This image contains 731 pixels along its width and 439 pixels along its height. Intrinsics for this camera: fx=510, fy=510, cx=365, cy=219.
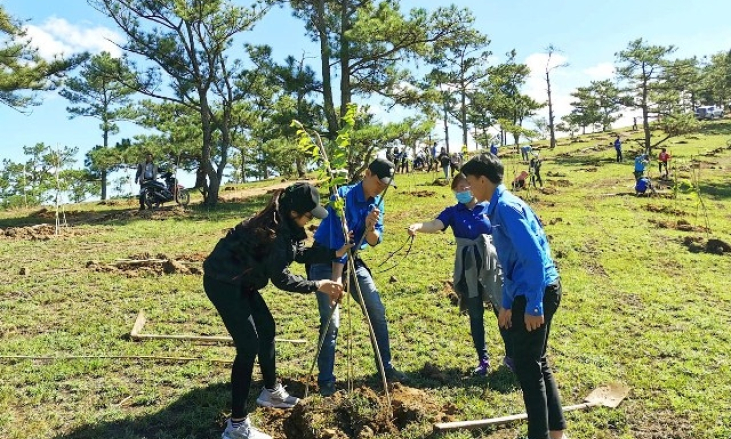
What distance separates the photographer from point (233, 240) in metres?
3.12

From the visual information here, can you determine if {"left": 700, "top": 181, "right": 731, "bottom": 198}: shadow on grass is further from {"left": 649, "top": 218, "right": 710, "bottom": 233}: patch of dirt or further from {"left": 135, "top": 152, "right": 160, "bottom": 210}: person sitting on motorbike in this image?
{"left": 135, "top": 152, "right": 160, "bottom": 210}: person sitting on motorbike

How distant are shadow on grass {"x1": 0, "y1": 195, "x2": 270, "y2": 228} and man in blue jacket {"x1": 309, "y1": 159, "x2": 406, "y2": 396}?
35.6 ft

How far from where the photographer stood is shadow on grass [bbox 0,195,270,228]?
47.1ft

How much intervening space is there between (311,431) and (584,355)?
3008mm

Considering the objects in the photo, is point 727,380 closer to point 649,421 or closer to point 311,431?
point 649,421

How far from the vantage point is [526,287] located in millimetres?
2812

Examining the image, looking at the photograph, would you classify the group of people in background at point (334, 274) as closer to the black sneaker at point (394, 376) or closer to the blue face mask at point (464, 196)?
the black sneaker at point (394, 376)

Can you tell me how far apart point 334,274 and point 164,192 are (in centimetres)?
1389

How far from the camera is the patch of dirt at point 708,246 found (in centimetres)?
930

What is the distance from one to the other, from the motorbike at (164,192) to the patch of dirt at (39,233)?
11.0 feet

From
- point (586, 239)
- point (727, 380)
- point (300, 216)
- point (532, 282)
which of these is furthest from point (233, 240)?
point (586, 239)

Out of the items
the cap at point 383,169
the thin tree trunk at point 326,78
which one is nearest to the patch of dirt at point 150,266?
the cap at point 383,169

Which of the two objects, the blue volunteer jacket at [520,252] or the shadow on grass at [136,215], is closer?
the blue volunteer jacket at [520,252]

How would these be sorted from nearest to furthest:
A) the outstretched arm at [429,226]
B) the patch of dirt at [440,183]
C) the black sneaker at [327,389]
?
the black sneaker at [327,389] → the outstretched arm at [429,226] → the patch of dirt at [440,183]
